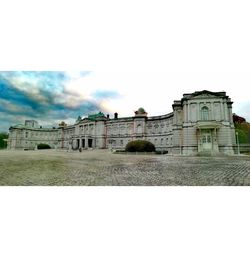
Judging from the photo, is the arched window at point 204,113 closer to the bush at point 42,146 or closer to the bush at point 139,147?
the bush at point 139,147

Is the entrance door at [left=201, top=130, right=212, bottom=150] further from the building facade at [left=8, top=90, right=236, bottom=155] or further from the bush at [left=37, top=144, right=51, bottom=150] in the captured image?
the bush at [left=37, top=144, right=51, bottom=150]

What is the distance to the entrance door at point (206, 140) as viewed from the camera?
16.9m

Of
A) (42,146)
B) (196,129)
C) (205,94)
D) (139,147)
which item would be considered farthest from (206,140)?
(42,146)

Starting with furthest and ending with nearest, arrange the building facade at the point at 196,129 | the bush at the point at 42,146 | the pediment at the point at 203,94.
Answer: the pediment at the point at 203,94
the building facade at the point at 196,129
the bush at the point at 42,146

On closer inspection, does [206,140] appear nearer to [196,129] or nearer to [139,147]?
[196,129]

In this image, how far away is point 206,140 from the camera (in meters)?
17.1

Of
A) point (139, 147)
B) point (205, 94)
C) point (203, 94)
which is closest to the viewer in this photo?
point (139, 147)

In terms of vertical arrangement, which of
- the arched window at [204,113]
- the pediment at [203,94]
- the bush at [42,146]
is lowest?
the bush at [42,146]

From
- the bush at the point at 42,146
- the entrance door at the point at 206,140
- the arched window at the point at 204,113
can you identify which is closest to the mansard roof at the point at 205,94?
the arched window at the point at 204,113

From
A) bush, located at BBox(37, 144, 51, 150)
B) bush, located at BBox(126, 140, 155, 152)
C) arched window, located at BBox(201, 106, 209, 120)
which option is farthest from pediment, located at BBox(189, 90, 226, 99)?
bush, located at BBox(37, 144, 51, 150)

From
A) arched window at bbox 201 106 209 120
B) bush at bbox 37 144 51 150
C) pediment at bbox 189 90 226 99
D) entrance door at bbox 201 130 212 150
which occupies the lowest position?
bush at bbox 37 144 51 150

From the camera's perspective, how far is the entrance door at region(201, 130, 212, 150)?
16.9 m

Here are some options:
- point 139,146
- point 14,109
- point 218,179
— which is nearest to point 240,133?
point 139,146
